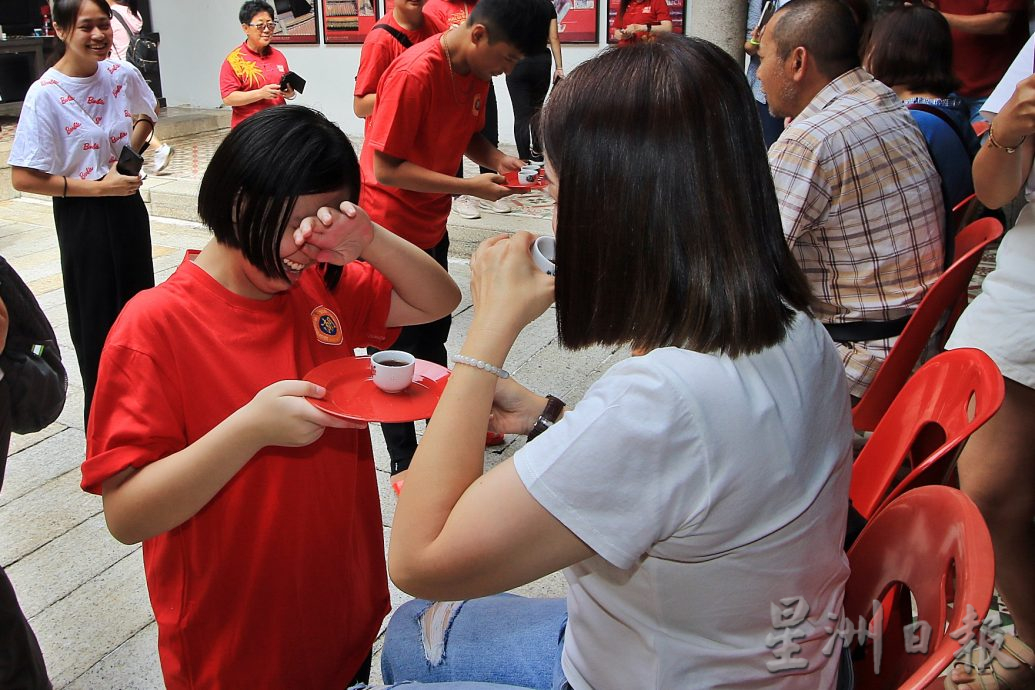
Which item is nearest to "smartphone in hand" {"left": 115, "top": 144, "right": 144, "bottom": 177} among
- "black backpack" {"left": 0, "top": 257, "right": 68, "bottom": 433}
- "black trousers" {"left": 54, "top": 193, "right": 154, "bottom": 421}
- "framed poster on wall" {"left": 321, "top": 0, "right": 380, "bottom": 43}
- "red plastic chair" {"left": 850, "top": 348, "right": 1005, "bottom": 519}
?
"black trousers" {"left": 54, "top": 193, "right": 154, "bottom": 421}

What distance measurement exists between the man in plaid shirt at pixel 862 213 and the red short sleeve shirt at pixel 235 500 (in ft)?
4.55

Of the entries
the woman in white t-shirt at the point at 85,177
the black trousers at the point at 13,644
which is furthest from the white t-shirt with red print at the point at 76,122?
the black trousers at the point at 13,644

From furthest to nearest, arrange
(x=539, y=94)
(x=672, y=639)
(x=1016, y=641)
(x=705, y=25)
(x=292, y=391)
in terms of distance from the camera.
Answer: (x=539, y=94) → (x=705, y=25) → (x=1016, y=641) → (x=292, y=391) → (x=672, y=639)

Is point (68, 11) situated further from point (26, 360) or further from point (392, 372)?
point (392, 372)

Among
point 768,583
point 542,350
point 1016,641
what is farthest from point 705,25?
point 768,583

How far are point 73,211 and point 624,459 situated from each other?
292 centimetres

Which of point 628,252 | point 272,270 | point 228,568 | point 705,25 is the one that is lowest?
point 228,568

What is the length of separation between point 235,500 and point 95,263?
7.10 ft

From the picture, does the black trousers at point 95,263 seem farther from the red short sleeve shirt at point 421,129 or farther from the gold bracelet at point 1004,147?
the gold bracelet at point 1004,147

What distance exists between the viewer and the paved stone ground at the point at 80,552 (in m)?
2.27

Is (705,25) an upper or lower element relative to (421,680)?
upper

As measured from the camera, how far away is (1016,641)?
2.17 m

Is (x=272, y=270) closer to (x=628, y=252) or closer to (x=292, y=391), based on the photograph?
(x=292, y=391)

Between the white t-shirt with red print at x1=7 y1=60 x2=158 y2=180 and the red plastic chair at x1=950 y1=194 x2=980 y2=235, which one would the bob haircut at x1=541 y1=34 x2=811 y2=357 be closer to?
the red plastic chair at x1=950 y1=194 x2=980 y2=235
